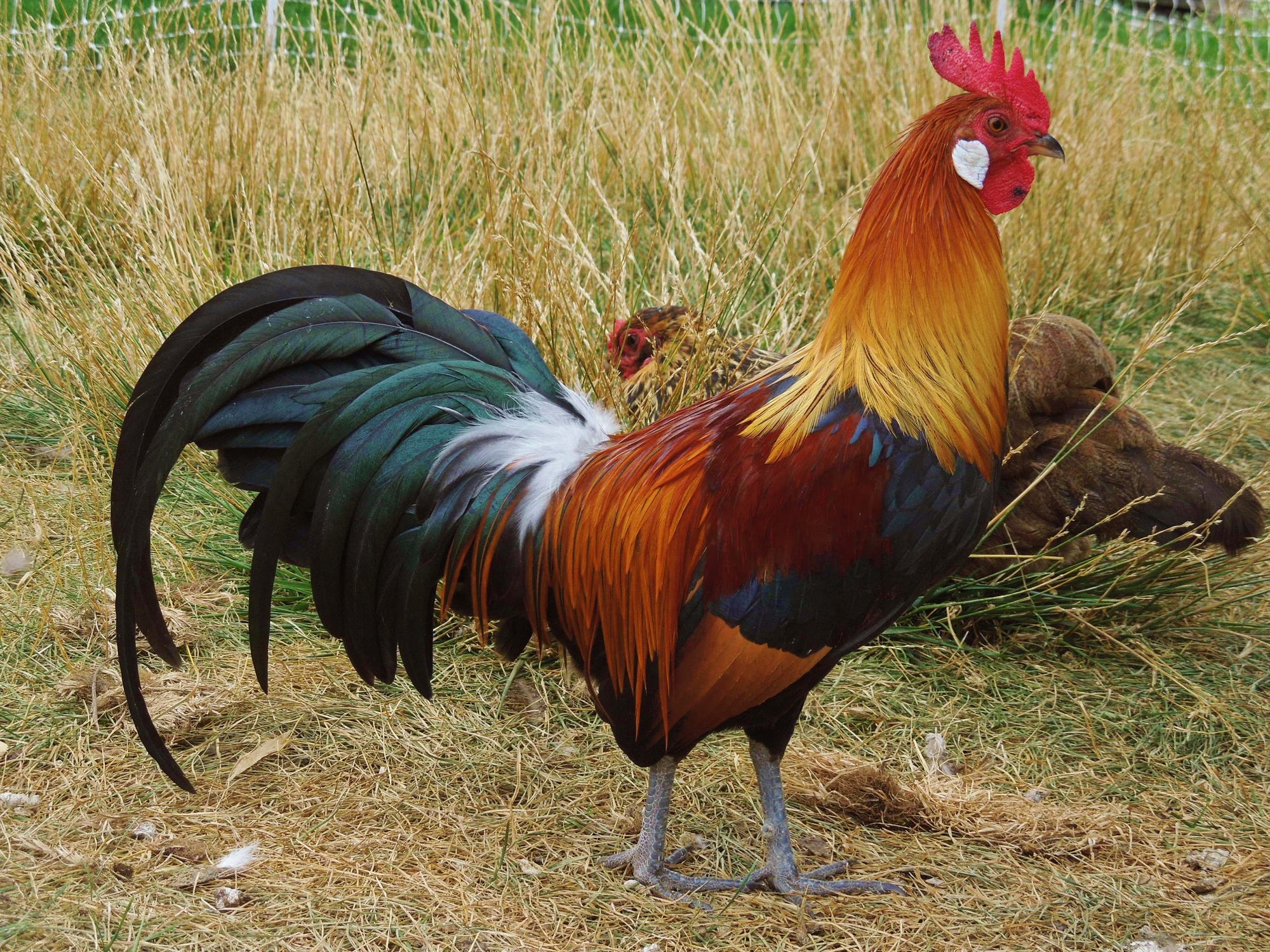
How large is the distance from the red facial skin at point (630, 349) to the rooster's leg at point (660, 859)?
69.0 inches

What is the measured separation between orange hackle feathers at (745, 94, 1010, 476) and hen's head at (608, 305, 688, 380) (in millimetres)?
1714

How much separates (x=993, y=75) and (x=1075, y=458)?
161cm

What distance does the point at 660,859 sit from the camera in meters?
2.88

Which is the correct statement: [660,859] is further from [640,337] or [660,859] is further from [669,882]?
[640,337]

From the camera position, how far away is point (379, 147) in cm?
564

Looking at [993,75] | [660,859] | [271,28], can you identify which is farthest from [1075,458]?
[271,28]

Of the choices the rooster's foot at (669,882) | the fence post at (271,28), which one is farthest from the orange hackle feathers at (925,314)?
the fence post at (271,28)

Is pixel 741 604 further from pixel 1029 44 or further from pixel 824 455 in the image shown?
pixel 1029 44

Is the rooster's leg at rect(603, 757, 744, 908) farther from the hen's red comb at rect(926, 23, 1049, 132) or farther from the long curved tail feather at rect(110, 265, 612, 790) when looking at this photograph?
the hen's red comb at rect(926, 23, 1049, 132)

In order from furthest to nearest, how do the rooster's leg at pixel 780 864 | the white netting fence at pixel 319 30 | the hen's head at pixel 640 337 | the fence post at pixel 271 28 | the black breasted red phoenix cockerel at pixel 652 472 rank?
the fence post at pixel 271 28 → the white netting fence at pixel 319 30 → the hen's head at pixel 640 337 → the rooster's leg at pixel 780 864 → the black breasted red phoenix cockerel at pixel 652 472

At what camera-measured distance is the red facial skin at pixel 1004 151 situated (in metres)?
2.51

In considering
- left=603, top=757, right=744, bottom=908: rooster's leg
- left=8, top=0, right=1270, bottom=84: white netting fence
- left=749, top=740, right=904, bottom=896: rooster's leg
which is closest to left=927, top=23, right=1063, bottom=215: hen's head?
left=749, top=740, right=904, bottom=896: rooster's leg

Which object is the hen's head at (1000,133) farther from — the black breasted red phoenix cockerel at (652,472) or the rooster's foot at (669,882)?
the rooster's foot at (669,882)

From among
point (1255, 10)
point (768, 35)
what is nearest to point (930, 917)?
point (768, 35)
